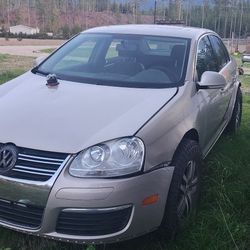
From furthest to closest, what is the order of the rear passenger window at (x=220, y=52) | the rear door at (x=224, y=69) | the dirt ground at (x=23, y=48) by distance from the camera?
the dirt ground at (x=23, y=48) → the rear passenger window at (x=220, y=52) → the rear door at (x=224, y=69)

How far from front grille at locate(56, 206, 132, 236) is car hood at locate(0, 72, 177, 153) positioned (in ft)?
1.29

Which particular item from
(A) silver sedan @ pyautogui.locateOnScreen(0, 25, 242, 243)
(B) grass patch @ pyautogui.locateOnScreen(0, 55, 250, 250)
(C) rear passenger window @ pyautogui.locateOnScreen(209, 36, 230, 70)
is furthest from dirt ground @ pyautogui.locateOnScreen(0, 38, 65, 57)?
(A) silver sedan @ pyautogui.locateOnScreen(0, 25, 242, 243)

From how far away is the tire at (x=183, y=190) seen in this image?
311 cm

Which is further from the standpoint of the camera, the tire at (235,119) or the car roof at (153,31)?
the tire at (235,119)

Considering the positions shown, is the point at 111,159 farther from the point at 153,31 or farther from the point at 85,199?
the point at 153,31

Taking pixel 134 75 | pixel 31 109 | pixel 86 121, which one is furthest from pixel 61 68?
pixel 86 121

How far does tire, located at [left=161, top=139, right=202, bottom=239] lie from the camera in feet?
10.2

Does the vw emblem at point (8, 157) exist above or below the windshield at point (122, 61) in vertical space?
below

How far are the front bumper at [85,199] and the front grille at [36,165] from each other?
0.16ft

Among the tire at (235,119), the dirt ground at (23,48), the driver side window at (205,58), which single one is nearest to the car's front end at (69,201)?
the driver side window at (205,58)

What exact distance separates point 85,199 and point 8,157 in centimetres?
56

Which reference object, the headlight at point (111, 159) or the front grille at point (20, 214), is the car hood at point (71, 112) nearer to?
the headlight at point (111, 159)

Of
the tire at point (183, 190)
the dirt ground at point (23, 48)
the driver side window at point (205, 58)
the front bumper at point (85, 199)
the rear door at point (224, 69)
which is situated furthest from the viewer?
the dirt ground at point (23, 48)

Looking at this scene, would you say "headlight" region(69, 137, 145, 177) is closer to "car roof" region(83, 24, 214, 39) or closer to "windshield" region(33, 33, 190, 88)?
"windshield" region(33, 33, 190, 88)
